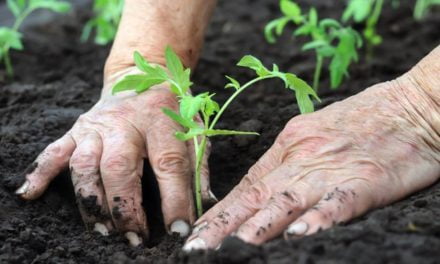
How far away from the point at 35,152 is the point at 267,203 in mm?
1012

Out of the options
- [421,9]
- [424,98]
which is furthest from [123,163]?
[421,9]

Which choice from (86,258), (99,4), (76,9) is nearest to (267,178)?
(86,258)

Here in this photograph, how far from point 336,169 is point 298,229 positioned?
26 cm

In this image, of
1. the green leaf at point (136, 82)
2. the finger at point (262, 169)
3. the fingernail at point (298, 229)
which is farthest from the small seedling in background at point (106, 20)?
the fingernail at point (298, 229)

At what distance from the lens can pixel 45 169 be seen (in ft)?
7.48

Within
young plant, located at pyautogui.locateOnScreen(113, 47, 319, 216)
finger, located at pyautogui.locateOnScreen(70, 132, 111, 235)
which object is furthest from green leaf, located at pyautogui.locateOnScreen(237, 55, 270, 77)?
finger, located at pyautogui.locateOnScreen(70, 132, 111, 235)

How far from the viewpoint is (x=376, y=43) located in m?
3.95

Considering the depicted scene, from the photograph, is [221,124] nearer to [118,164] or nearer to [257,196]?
[118,164]

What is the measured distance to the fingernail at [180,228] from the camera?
2.14 m

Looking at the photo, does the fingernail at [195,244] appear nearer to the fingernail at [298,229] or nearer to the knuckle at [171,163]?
the fingernail at [298,229]

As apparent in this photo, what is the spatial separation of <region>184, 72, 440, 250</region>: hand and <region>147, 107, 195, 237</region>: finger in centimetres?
16

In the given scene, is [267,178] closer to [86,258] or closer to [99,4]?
[86,258]

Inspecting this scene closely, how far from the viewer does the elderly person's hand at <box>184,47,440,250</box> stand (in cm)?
185

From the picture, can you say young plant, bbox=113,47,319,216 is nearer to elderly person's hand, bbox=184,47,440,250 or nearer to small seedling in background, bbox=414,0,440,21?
elderly person's hand, bbox=184,47,440,250
